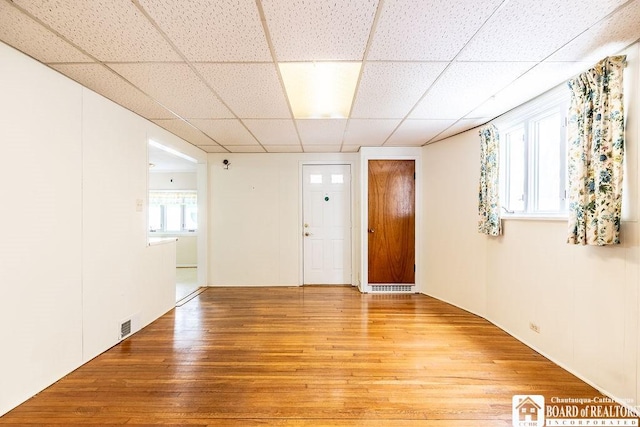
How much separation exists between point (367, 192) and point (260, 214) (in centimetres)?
188

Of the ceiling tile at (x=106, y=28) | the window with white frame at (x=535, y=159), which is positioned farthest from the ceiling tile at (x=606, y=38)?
the ceiling tile at (x=106, y=28)

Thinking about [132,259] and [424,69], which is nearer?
[424,69]

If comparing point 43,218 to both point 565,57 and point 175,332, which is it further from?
point 565,57

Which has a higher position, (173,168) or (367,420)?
(173,168)

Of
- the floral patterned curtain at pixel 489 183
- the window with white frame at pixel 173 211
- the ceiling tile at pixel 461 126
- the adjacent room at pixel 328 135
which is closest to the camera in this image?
the adjacent room at pixel 328 135

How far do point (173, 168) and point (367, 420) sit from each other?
6748 mm

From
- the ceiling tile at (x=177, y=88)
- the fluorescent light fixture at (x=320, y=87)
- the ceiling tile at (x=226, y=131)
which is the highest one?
the fluorescent light fixture at (x=320, y=87)

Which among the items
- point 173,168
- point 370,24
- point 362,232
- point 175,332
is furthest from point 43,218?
point 173,168

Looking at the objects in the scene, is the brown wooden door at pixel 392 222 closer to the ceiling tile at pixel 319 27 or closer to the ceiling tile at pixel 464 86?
the ceiling tile at pixel 464 86

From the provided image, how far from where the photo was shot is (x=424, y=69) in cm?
205

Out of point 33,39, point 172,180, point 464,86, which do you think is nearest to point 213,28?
point 33,39

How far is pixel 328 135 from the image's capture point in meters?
3.82

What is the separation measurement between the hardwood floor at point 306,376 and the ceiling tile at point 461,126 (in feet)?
7.61

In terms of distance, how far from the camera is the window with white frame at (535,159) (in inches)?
94.0
